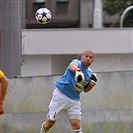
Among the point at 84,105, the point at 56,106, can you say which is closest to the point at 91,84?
the point at 56,106

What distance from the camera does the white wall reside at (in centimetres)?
2411

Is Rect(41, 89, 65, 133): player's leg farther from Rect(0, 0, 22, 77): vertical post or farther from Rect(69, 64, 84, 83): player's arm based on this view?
Rect(0, 0, 22, 77): vertical post

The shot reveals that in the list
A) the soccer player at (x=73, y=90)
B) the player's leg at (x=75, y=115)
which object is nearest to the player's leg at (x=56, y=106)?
the soccer player at (x=73, y=90)

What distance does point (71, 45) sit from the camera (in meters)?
24.4

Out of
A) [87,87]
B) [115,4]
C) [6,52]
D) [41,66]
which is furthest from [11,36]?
[115,4]

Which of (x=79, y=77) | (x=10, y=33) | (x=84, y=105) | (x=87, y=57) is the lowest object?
(x=84, y=105)

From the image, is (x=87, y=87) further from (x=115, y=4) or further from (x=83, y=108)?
(x=115, y=4)

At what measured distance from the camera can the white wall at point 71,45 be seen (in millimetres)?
24109

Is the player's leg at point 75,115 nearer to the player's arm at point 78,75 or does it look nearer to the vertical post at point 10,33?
the player's arm at point 78,75

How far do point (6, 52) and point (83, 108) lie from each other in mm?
5398

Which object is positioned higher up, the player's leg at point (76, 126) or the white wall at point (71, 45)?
the white wall at point (71, 45)

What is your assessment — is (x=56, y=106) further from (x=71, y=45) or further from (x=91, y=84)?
(x=71, y=45)

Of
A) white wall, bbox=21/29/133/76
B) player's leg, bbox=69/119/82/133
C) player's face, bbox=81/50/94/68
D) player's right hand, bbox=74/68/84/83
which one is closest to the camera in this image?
player's right hand, bbox=74/68/84/83

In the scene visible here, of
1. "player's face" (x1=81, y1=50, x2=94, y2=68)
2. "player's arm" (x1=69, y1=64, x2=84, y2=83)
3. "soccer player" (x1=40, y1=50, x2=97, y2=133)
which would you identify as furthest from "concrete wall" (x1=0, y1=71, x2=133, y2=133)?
"player's arm" (x1=69, y1=64, x2=84, y2=83)
